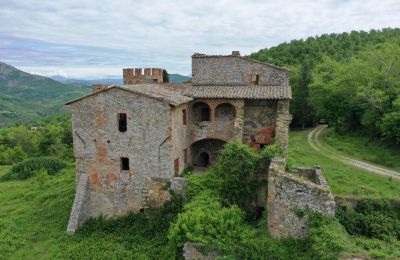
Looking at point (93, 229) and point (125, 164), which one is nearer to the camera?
point (93, 229)

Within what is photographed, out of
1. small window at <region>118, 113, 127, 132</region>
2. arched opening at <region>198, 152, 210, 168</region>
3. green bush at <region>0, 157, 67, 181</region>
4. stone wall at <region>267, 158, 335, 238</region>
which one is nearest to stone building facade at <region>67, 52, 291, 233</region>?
small window at <region>118, 113, 127, 132</region>

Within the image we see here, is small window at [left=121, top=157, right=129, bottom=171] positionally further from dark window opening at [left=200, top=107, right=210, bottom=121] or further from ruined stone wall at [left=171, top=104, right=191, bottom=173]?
dark window opening at [left=200, top=107, right=210, bottom=121]

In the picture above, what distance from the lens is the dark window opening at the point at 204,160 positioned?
26177 mm

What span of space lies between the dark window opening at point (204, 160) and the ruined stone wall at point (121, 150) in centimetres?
631

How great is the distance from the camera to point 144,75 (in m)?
29.7

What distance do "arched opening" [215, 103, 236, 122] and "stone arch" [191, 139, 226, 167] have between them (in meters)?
1.91

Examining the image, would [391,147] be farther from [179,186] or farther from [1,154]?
[1,154]

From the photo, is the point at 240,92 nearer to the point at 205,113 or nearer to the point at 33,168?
the point at 205,113

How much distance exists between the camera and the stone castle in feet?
65.5

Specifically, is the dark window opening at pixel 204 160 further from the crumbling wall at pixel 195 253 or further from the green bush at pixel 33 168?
the green bush at pixel 33 168

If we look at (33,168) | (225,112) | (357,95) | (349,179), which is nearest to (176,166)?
(225,112)

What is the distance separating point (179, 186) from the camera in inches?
781

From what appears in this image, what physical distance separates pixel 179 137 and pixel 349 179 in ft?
45.4

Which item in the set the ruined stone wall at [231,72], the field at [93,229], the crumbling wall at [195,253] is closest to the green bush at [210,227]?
the crumbling wall at [195,253]
